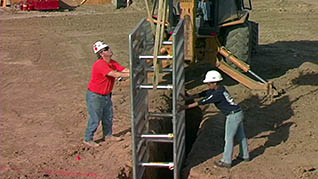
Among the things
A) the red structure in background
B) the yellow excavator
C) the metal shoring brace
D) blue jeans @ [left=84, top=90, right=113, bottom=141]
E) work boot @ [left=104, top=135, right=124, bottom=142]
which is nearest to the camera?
the metal shoring brace

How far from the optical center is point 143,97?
808cm

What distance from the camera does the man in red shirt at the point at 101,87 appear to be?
8164 millimetres

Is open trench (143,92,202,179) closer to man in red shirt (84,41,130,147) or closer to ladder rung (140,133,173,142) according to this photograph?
man in red shirt (84,41,130,147)

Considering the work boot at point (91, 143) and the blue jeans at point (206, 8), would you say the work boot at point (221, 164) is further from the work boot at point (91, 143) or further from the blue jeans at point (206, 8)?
the blue jeans at point (206, 8)

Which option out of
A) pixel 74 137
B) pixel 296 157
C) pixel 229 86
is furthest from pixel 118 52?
pixel 296 157

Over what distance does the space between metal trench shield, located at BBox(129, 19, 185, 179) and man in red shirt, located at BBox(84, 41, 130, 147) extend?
47cm

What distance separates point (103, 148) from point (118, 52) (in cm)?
687

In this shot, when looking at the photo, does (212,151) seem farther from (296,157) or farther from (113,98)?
(113,98)

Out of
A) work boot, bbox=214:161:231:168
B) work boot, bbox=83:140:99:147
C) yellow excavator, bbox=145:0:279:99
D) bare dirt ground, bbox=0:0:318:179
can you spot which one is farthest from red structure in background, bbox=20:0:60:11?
work boot, bbox=214:161:231:168

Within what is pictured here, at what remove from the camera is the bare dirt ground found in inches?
316

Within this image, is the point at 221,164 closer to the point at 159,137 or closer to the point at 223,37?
the point at 159,137

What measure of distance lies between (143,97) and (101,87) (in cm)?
71

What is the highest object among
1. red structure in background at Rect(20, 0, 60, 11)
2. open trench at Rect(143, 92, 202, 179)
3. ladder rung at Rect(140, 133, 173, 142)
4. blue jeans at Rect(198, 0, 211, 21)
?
blue jeans at Rect(198, 0, 211, 21)

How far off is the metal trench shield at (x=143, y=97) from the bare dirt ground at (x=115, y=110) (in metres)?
0.30
